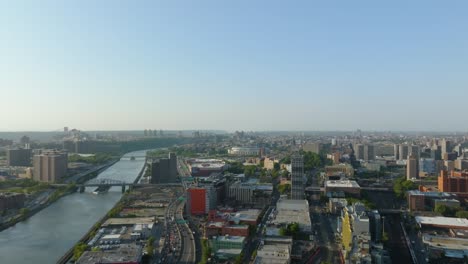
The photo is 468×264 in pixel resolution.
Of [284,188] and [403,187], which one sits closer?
[403,187]

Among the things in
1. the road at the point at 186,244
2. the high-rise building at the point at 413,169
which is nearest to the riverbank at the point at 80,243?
the road at the point at 186,244

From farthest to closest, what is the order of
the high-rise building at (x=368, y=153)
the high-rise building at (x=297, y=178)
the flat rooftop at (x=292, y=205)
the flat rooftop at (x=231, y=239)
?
the high-rise building at (x=368, y=153)
the high-rise building at (x=297, y=178)
the flat rooftop at (x=292, y=205)
the flat rooftop at (x=231, y=239)

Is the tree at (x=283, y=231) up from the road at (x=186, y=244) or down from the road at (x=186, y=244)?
up

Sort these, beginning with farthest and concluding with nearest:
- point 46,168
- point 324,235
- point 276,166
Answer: point 276,166
point 46,168
point 324,235

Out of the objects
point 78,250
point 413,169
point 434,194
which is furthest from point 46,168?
point 413,169

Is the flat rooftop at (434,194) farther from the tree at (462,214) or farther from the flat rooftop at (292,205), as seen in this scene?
the flat rooftop at (292,205)

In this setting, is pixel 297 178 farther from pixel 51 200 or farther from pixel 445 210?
pixel 51 200

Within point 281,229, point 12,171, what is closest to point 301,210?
point 281,229
